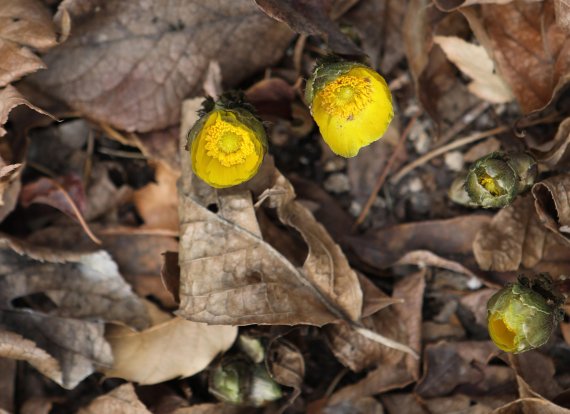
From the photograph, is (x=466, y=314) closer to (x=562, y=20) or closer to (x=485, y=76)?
(x=485, y=76)

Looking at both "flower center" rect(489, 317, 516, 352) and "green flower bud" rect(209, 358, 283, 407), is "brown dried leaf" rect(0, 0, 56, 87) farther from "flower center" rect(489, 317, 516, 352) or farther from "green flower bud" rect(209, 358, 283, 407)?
"flower center" rect(489, 317, 516, 352)

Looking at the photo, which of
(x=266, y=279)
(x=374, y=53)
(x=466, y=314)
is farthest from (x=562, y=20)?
(x=266, y=279)

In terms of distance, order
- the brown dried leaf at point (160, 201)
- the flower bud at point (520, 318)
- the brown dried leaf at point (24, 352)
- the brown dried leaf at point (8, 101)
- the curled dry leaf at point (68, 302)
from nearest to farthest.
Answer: the flower bud at point (520, 318), the brown dried leaf at point (8, 101), the brown dried leaf at point (24, 352), the curled dry leaf at point (68, 302), the brown dried leaf at point (160, 201)

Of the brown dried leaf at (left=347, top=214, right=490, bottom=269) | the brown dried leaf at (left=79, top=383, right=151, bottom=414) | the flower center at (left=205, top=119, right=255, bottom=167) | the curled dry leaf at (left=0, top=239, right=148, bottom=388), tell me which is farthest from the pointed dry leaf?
the brown dried leaf at (left=79, top=383, right=151, bottom=414)

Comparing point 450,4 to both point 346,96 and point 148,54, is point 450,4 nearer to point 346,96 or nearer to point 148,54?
point 346,96

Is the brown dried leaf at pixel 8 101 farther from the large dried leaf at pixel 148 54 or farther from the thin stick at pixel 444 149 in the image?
the thin stick at pixel 444 149

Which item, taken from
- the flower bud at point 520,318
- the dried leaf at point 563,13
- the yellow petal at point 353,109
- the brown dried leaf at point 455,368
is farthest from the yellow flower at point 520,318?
the dried leaf at point 563,13
